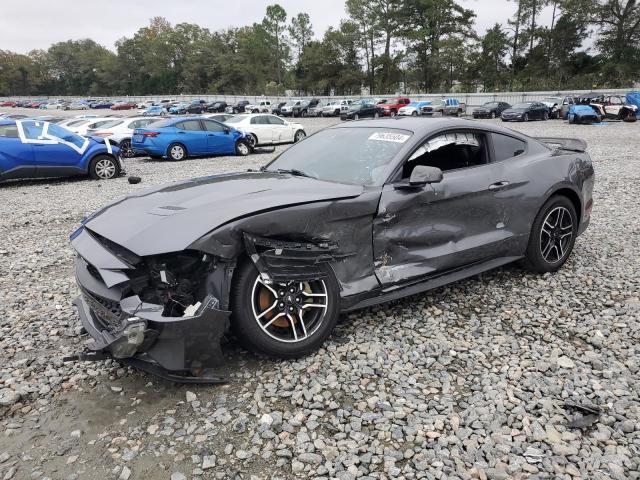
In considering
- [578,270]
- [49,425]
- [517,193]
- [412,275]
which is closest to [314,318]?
[412,275]

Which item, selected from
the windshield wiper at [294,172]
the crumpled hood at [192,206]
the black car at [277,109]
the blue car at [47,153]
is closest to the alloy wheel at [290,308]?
the crumpled hood at [192,206]

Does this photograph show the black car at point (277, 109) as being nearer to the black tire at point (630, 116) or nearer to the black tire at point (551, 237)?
the black tire at point (630, 116)

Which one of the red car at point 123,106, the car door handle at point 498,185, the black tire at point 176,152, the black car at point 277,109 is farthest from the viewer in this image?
the red car at point 123,106

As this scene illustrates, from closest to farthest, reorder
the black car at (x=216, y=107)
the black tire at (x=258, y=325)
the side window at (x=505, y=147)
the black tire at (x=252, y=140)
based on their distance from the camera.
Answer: the black tire at (x=258, y=325) → the side window at (x=505, y=147) → the black tire at (x=252, y=140) → the black car at (x=216, y=107)

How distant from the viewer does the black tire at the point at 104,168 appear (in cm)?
1166

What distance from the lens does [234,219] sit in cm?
290

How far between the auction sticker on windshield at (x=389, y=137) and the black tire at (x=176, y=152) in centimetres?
1201

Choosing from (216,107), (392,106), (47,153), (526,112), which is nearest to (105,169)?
(47,153)

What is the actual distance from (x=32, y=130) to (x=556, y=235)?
34.4 feet

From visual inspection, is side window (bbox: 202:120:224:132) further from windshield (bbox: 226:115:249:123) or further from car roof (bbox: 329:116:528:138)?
car roof (bbox: 329:116:528:138)

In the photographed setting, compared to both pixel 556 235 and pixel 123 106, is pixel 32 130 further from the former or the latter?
pixel 123 106

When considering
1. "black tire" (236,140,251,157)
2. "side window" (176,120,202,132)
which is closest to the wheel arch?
"side window" (176,120,202,132)

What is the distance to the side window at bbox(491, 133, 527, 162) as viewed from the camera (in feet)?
14.4

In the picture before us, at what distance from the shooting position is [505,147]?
4.46 meters
